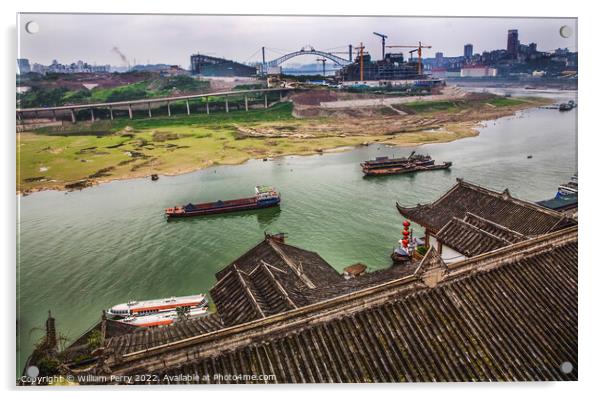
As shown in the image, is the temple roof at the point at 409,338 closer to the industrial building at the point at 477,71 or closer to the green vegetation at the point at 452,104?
the industrial building at the point at 477,71

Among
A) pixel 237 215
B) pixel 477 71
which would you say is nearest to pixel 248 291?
pixel 477 71

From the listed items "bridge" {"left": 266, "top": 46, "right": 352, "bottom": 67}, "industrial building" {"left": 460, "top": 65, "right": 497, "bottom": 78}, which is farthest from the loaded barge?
"bridge" {"left": 266, "top": 46, "right": 352, "bottom": 67}

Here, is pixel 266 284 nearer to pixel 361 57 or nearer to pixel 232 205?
pixel 361 57

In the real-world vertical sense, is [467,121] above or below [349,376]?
above

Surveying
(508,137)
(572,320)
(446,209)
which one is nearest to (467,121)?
(508,137)

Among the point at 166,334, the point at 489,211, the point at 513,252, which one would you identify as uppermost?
the point at 513,252

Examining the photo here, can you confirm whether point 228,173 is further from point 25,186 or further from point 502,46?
point 502,46
